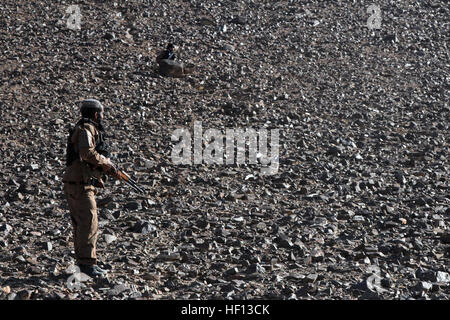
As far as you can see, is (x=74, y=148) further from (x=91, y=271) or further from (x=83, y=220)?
(x=91, y=271)

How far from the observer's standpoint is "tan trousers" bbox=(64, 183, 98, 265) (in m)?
8.26

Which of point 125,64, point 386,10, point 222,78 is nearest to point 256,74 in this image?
point 222,78

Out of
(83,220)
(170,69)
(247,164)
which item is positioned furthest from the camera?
(170,69)

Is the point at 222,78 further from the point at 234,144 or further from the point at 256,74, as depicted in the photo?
the point at 234,144

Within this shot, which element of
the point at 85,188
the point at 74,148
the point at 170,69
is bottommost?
the point at 85,188

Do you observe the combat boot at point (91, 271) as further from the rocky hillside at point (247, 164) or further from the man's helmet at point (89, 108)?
the man's helmet at point (89, 108)

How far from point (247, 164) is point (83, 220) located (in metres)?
5.85

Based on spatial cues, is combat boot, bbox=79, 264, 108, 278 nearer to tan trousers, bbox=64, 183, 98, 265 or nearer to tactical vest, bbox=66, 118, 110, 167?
tan trousers, bbox=64, 183, 98, 265

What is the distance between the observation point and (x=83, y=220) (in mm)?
8258

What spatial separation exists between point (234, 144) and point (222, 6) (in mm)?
9661

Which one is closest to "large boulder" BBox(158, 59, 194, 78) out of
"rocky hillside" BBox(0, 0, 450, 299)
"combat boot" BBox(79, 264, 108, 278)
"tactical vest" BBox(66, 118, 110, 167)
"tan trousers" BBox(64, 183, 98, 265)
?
"rocky hillside" BBox(0, 0, 450, 299)

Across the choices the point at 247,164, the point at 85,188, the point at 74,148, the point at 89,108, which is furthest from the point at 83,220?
the point at 247,164

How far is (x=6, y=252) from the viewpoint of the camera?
9164mm
